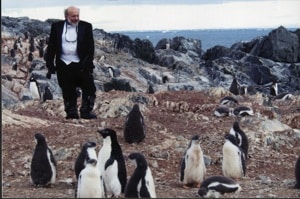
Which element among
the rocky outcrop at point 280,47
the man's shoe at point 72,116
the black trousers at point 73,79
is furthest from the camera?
the rocky outcrop at point 280,47

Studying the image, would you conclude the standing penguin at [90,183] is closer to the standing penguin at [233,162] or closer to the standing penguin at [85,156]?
the standing penguin at [85,156]

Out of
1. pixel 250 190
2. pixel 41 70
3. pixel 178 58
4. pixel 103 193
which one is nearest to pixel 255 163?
pixel 250 190

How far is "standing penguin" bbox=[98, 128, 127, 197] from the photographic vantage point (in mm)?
8281

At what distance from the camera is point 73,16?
10133 mm

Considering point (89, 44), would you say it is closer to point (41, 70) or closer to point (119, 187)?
point (119, 187)

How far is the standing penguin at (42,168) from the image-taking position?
8773 millimetres

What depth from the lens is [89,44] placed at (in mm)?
10336

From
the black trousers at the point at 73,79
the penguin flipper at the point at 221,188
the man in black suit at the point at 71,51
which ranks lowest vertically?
the penguin flipper at the point at 221,188

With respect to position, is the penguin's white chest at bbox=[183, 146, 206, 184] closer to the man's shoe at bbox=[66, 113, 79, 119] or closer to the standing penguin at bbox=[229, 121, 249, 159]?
the standing penguin at bbox=[229, 121, 249, 159]

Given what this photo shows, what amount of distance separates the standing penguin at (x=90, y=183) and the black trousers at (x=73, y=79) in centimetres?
344

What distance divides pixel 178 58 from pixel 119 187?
149 feet

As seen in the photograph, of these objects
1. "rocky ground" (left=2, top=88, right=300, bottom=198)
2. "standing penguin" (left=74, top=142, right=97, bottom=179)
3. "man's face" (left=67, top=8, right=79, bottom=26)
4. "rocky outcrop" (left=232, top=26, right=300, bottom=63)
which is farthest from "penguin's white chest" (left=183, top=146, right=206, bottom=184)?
"rocky outcrop" (left=232, top=26, right=300, bottom=63)

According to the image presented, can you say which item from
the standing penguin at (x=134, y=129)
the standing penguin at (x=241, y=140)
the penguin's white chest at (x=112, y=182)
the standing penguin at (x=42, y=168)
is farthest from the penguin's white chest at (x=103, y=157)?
the standing penguin at (x=241, y=140)

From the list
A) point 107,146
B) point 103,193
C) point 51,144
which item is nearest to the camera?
point 103,193
